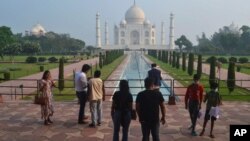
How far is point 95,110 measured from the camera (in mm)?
5891

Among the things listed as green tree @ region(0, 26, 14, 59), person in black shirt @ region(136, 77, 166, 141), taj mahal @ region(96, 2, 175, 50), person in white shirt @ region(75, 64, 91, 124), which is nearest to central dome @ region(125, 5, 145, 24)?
taj mahal @ region(96, 2, 175, 50)

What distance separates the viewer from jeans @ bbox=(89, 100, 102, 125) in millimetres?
5852

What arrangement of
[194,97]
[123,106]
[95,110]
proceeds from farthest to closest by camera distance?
[95,110], [194,97], [123,106]

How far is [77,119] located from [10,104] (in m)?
2.56

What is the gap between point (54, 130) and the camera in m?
5.88

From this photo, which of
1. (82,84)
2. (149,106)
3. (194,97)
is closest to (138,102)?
(149,106)

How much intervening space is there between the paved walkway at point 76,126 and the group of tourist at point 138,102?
0.25m

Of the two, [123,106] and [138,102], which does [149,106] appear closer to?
[138,102]

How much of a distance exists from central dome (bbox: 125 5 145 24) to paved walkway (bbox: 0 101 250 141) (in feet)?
251

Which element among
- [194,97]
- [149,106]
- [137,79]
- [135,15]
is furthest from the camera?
[135,15]

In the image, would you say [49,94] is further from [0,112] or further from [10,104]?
[10,104]

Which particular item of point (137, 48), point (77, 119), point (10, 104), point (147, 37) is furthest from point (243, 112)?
point (147, 37)

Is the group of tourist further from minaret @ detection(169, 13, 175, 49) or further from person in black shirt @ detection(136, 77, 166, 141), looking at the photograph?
minaret @ detection(169, 13, 175, 49)

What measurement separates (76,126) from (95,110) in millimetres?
545
